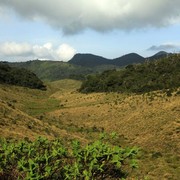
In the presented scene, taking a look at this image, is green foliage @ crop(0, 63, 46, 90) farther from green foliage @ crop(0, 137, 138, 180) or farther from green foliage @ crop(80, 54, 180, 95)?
green foliage @ crop(0, 137, 138, 180)

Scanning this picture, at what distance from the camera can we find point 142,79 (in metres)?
90.4

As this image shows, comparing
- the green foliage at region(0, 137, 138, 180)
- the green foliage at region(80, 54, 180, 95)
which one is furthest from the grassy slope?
the green foliage at region(80, 54, 180, 95)

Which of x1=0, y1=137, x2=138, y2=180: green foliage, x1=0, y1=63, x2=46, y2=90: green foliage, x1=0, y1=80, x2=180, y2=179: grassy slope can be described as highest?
x1=0, y1=63, x2=46, y2=90: green foliage

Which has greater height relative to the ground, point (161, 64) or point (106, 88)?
point (161, 64)

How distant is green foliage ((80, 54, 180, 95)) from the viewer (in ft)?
259

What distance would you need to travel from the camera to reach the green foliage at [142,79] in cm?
7900

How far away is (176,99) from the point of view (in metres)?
45.2

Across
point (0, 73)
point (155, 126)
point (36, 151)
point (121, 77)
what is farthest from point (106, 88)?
point (36, 151)

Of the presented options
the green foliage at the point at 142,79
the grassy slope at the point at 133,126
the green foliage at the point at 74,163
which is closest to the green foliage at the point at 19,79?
the green foliage at the point at 142,79

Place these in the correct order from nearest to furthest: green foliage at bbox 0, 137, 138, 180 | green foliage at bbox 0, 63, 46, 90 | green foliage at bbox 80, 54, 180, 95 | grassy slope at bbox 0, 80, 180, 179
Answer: green foliage at bbox 0, 137, 138, 180
grassy slope at bbox 0, 80, 180, 179
green foliage at bbox 80, 54, 180, 95
green foliage at bbox 0, 63, 46, 90

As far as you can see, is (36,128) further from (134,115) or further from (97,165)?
(97,165)

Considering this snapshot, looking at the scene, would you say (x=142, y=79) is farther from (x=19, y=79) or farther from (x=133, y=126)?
(x=19, y=79)

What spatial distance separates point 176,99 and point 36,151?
1450 inches

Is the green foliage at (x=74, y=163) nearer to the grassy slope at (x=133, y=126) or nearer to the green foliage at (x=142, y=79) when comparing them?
the grassy slope at (x=133, y=126)
